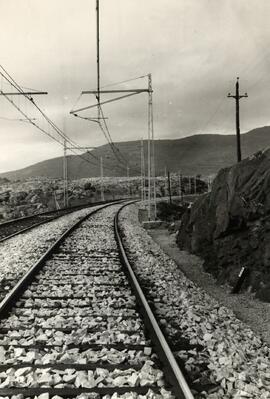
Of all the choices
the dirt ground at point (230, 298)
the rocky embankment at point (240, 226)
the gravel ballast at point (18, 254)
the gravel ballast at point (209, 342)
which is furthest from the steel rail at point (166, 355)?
the rocky embankment at point (240, 226)

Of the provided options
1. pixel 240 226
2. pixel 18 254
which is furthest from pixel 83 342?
pixel 18 254

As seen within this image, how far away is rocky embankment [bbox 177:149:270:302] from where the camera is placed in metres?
9.33

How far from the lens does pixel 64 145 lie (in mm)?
45250

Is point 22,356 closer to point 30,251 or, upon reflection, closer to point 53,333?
point 53,333

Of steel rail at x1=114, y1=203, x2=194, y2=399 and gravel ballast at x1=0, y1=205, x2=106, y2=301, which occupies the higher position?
steel rail at x1=114, y1=203, x2=194, y2=399

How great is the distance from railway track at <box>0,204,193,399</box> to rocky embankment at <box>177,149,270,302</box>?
2771mm

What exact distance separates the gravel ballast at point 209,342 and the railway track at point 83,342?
35 centimetres

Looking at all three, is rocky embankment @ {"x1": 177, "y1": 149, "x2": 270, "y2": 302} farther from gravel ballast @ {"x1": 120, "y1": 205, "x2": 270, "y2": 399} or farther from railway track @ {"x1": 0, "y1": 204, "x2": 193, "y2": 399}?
railway track @ {"x1": 0, "y1": 204, "x2": 193, "y2": 399}

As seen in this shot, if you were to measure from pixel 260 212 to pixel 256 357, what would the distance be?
4.90 meters

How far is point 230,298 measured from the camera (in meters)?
8.96

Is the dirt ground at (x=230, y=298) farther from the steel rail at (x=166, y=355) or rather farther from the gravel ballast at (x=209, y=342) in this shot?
the steel rail at (x=166, y=355)

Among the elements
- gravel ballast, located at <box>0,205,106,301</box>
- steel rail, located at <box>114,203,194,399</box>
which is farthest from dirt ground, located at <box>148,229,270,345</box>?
gravel ballast, located at <box>0,205,106,301</box>

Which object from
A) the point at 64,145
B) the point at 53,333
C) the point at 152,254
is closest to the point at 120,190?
the point at 64,145

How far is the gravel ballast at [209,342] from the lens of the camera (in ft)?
14.8
